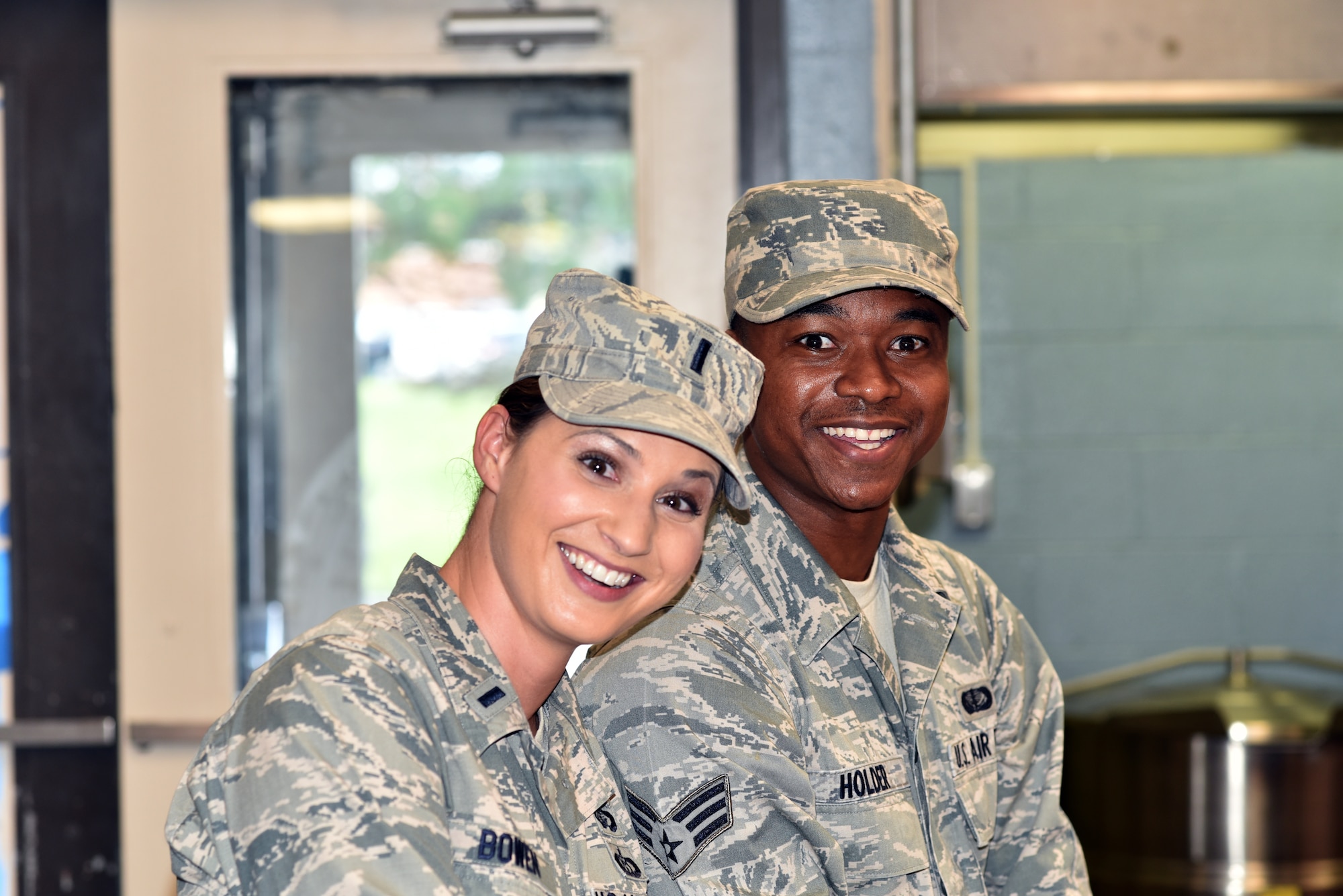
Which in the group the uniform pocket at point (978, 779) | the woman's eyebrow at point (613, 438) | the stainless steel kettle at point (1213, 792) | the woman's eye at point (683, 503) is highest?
the woman's eyebrow at point (613, 438)

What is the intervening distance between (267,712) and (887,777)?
1.94 ft

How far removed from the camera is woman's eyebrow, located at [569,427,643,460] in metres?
0.98

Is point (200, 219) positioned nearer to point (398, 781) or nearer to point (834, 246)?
point (834, 246)

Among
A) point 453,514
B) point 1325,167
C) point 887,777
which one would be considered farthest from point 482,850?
point 1325,167

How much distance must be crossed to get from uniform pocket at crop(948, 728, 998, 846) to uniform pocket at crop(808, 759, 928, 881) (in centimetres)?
10

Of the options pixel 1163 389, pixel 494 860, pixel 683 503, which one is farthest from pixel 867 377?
pixel 1163 389

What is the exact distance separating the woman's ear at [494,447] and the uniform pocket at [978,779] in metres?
0.55

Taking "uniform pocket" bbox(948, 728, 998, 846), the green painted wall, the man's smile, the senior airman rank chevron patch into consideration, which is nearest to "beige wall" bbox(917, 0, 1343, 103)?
the green painted wall

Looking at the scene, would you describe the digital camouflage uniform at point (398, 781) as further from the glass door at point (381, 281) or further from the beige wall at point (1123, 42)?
the beige wall at point (1123, 42)

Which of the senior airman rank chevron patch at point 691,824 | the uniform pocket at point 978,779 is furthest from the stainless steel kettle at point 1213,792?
the senior airman rank chevron patch at point 691,824

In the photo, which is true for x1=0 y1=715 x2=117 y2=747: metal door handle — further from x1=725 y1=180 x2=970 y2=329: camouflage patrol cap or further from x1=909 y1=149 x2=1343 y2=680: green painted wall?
x1=909 y1=149 x2=1343 y2=680: green painted wall

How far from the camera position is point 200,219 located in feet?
6.55

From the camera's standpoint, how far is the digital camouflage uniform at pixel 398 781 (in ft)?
2.67

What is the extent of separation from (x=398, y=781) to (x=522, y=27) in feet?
4.54
